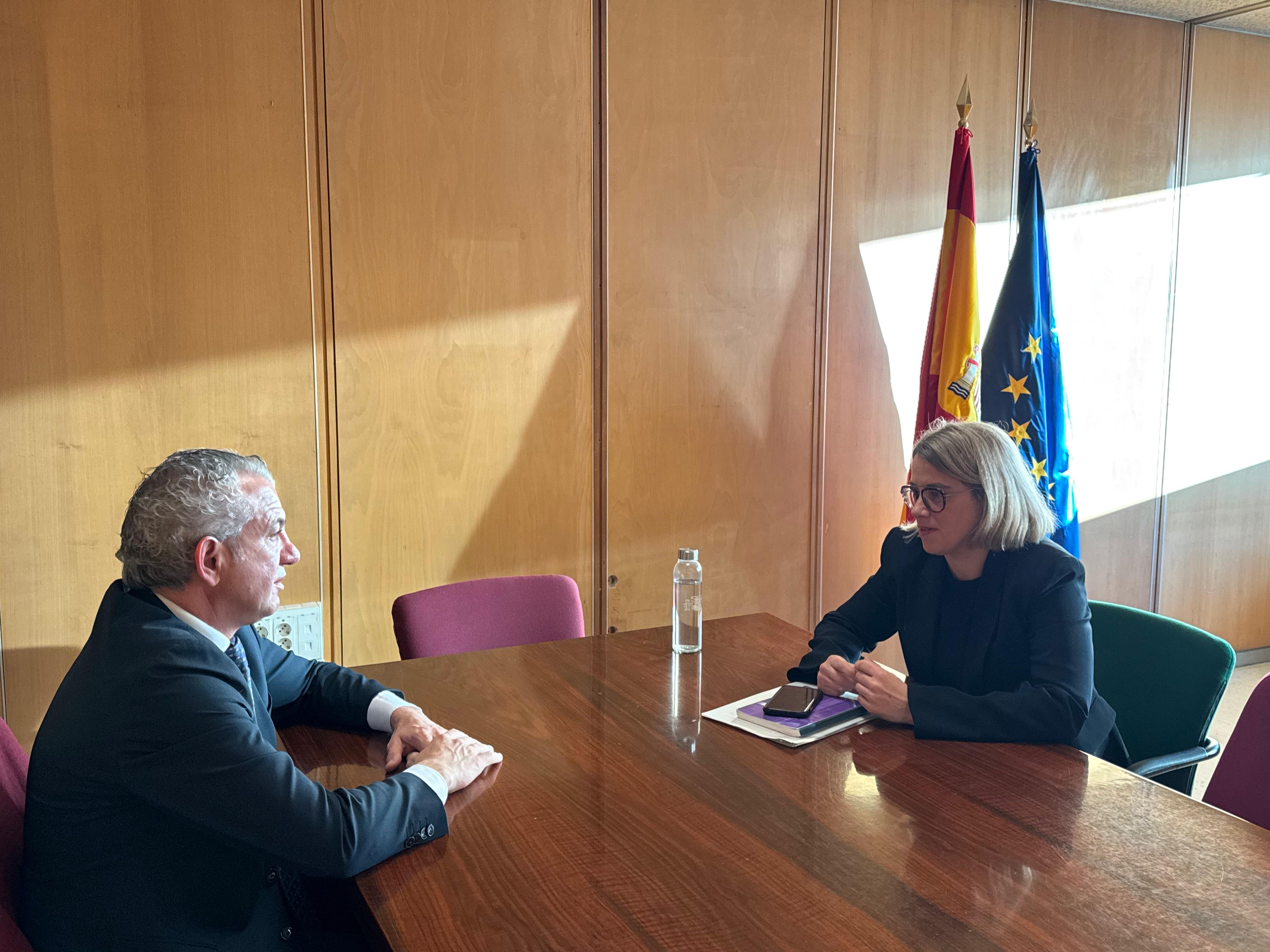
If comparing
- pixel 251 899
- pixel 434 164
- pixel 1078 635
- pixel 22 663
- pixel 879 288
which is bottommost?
pixel 22 663

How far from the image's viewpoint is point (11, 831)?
155 centimetres

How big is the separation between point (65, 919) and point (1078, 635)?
1781 mm

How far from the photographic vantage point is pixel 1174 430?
5.09 metres

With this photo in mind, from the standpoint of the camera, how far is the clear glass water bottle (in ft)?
7.91

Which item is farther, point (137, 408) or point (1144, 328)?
point (1144, 328)

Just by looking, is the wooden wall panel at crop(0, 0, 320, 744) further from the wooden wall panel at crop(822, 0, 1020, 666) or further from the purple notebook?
the wooden wall panel at crop(822, 0, 1020, 666)

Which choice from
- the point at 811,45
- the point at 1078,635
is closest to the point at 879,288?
the point at 811,45

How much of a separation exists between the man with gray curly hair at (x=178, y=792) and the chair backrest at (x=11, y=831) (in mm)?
42

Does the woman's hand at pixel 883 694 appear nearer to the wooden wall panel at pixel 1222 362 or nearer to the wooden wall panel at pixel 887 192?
the wooden wall panel at pixel 887 192

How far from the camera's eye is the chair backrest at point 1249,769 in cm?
172

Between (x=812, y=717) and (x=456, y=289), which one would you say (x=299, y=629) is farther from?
(x=812, y=717)

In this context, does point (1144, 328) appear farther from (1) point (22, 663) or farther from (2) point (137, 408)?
(1) point (22, 663)

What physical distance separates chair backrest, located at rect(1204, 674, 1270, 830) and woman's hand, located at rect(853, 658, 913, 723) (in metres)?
0.51

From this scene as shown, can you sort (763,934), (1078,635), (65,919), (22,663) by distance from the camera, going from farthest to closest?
(22,663) < (1078,635) < (65,919) < (763,934)
